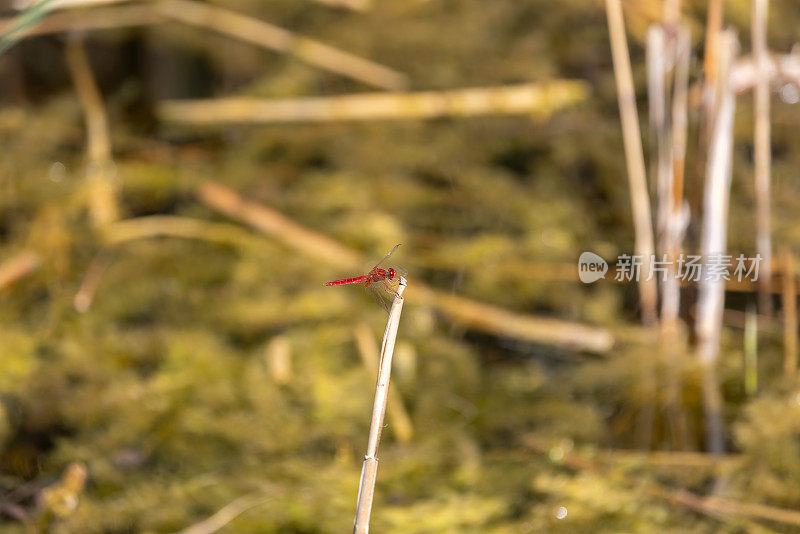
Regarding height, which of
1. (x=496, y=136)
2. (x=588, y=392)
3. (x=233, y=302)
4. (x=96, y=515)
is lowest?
(x=96, y=515)

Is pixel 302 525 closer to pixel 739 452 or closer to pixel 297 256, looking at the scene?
pixel 739 452

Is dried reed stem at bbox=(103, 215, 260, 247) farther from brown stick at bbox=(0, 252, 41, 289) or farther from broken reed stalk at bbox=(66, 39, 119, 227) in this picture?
brown stick at bbox=(0, 252, 41, 289)

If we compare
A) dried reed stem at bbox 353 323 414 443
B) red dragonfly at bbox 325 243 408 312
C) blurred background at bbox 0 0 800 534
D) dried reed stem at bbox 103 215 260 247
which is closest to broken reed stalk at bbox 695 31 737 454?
blurred background at bbox 0 0 800 534

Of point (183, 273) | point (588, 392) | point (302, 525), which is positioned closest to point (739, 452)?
point (588, 392)

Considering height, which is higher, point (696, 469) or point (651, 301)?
point (651, 301)

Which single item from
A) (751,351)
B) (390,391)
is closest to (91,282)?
(390,391)

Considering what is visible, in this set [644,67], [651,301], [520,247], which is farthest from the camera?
[644,67]
